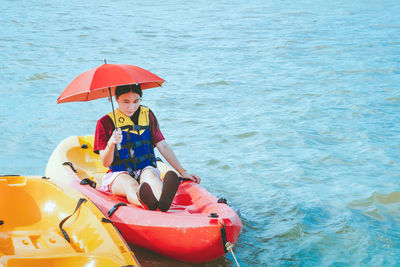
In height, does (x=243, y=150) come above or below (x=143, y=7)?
below

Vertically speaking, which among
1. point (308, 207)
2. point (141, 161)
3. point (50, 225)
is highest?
point (141, 161)

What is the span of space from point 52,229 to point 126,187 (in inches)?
23.7

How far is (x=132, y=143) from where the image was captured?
12.8ft

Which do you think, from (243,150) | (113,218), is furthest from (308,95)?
(113,218)

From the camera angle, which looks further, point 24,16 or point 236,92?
point 24,16

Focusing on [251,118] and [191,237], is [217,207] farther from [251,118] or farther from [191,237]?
[251,118]

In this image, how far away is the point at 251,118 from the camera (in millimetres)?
7484

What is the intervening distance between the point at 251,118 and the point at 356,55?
4.49 metres

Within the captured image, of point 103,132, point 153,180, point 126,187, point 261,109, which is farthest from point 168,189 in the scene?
point 261,109

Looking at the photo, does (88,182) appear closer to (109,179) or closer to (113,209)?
(109,179)

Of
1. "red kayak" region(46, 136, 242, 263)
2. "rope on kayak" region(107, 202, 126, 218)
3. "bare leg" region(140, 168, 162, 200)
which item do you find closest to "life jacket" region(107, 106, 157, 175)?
"bare leg" region(140, 168, 162, 200)

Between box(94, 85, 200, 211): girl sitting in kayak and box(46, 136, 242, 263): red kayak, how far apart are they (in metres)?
0.13

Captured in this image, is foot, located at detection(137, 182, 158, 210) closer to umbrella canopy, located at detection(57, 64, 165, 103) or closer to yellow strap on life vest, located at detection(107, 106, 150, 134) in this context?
yellow strap on life vest, located at detection(107, 106, 150, 134)

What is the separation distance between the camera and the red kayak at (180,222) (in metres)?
3.19
